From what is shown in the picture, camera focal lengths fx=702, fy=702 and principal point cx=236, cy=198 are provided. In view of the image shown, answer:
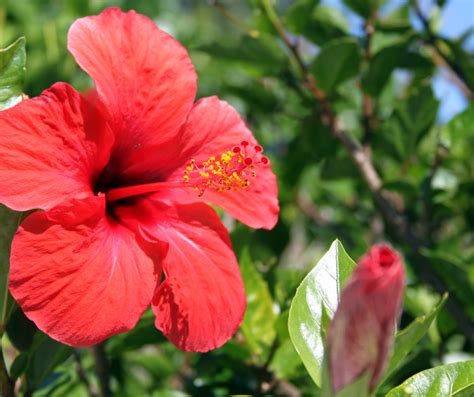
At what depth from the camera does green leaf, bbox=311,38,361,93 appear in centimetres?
192

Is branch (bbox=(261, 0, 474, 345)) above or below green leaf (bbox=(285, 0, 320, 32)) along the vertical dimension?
below

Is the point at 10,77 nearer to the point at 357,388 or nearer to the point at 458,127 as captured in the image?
the point at 357,388

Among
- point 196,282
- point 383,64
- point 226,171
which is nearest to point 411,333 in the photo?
point 196,282

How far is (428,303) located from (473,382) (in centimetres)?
108

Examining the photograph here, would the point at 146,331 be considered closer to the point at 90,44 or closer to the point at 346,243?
the point at 90,44

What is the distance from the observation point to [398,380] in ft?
5.90

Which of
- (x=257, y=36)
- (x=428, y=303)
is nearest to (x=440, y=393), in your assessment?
(x=428, y=303)

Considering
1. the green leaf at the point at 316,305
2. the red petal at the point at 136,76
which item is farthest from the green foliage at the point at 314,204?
the red petal at the point at 136,76

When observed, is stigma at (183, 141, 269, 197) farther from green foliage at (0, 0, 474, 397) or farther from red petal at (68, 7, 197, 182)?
green foliage at (0, 0, 474, 397)

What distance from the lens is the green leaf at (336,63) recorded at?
1923 mm

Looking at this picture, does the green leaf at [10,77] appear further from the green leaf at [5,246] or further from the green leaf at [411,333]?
the green leaf at [411,333]

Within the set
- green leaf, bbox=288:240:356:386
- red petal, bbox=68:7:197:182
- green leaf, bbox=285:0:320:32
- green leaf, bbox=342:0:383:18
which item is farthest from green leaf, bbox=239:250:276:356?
green leaf, bbox=342:0:383:18

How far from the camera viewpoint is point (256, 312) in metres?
1.56

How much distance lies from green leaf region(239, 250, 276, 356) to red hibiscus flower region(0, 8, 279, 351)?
0.17 meters
